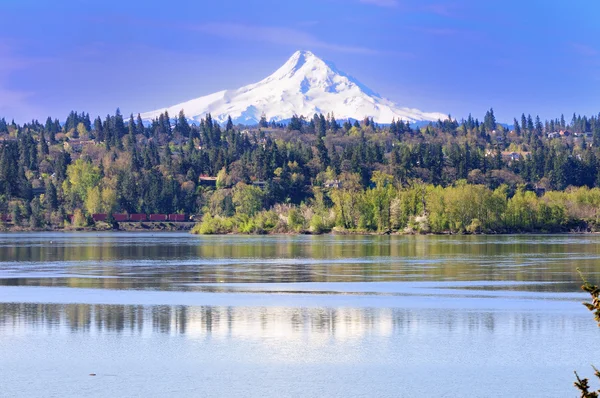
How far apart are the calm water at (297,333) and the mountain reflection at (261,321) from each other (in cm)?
7

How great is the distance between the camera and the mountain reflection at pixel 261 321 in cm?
3284

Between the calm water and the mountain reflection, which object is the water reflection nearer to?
the calm water

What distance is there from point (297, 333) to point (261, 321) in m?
3.12

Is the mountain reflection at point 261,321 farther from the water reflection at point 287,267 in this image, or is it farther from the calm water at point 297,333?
the water reflection at point 287,267

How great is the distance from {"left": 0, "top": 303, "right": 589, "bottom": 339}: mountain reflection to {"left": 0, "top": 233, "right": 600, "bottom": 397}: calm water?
7 centimetres

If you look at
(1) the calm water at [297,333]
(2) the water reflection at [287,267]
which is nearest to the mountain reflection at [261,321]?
(1) the calm water at [297,333]

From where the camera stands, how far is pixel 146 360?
27828 mm

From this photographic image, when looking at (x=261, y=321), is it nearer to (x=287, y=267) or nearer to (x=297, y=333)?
(x=297, y=333)

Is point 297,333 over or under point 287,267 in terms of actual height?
under

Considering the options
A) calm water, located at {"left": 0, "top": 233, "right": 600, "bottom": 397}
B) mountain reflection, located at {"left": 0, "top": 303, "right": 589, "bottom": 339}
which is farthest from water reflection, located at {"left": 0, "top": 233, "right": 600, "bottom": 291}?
mountain reflection, located at {"left": 0, "top": 303, "right": 589, "bottom": 339}

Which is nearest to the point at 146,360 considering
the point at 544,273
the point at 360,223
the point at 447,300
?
the point at 447,300

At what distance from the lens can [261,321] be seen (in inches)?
1380

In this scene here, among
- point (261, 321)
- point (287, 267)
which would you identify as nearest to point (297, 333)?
point (261, 321)

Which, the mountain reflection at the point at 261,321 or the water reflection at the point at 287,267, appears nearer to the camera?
the mountain reflection at the point at 261,321
